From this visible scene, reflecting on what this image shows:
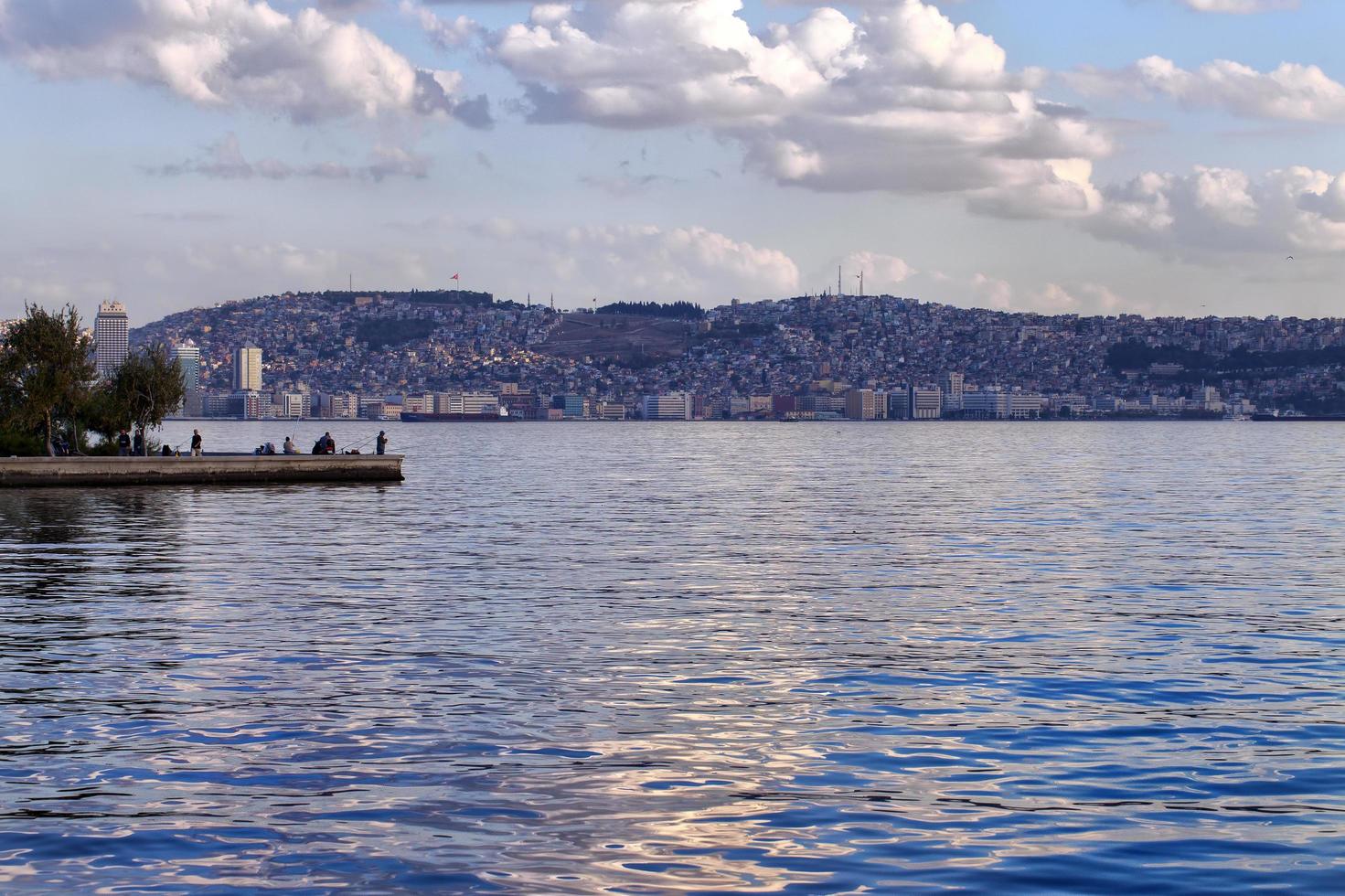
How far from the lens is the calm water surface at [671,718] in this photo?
1002cm

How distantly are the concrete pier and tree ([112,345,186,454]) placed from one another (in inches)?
126

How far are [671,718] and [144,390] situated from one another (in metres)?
52.7

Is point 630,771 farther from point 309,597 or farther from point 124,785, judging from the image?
point 309,597

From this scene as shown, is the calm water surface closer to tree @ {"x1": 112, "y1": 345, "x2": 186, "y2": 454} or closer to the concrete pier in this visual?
the concrete pier

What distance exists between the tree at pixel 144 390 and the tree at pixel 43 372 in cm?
160

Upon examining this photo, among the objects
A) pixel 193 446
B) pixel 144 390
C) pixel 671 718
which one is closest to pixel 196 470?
pixel 193 446

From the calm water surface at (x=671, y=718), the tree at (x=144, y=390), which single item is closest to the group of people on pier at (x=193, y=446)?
the tree at (x=144, y=390)

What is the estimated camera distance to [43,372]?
58.7m

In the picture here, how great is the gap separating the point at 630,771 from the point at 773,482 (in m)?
56.2

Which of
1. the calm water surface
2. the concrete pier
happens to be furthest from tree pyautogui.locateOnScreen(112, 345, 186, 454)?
the calm water surface

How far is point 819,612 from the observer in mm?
22688

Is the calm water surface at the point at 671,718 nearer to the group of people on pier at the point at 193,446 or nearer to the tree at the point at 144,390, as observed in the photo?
the group of people on pier at the point at 193,446

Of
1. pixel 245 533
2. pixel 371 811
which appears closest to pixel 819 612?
pixel 371 811

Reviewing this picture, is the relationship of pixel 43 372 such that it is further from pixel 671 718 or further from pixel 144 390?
pixel 671 718
